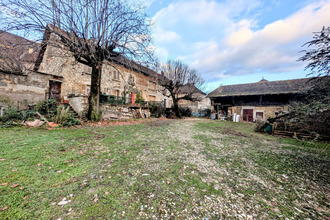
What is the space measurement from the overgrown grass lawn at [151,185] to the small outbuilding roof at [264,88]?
15906mm

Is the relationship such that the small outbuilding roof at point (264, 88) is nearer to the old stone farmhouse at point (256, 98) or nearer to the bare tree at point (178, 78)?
the old stone farmhouse at point (256, 98)

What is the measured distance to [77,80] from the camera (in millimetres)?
13164

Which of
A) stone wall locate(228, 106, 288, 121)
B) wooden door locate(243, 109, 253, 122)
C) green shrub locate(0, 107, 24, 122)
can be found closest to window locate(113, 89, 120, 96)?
green shrub locate(0, 107, 24, 122)

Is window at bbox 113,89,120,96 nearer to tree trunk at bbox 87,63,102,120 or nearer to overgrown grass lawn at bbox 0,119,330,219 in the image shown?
tree trunk at bbox 87,63,102,120

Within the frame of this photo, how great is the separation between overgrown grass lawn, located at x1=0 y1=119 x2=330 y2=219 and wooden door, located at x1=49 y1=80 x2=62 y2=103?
9.90 m

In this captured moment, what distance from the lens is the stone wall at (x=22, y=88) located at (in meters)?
7.48

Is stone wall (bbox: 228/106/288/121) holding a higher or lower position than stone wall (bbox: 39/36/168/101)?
lower

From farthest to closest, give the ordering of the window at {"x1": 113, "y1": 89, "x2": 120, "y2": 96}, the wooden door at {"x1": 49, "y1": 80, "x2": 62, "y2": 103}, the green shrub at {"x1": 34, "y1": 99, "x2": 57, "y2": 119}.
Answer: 1. the window at {"x1": 113, "y1": 89, "x2": 120, "y2": 96}
2. the wooden door at {"x1": 49, "y1": 80, "x2": 62, "y2": 103}
3. the green shrub at {"x1": 34, "y1": 99, "x2": 57, "y2": 119}

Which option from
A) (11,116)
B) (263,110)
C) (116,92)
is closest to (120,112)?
(11,116)

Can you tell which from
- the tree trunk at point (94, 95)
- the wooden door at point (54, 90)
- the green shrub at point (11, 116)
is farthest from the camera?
the wooden door at point (54, 90)

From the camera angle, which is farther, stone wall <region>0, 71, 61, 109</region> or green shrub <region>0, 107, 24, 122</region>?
stone wall <region>0, 71, 61, 109</region>

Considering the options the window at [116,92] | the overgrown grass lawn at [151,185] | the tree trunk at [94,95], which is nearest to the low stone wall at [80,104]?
the tree trunk at [94,95]

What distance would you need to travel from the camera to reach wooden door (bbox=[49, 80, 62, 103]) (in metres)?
10.9

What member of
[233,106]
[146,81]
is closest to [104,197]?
[233,106]
